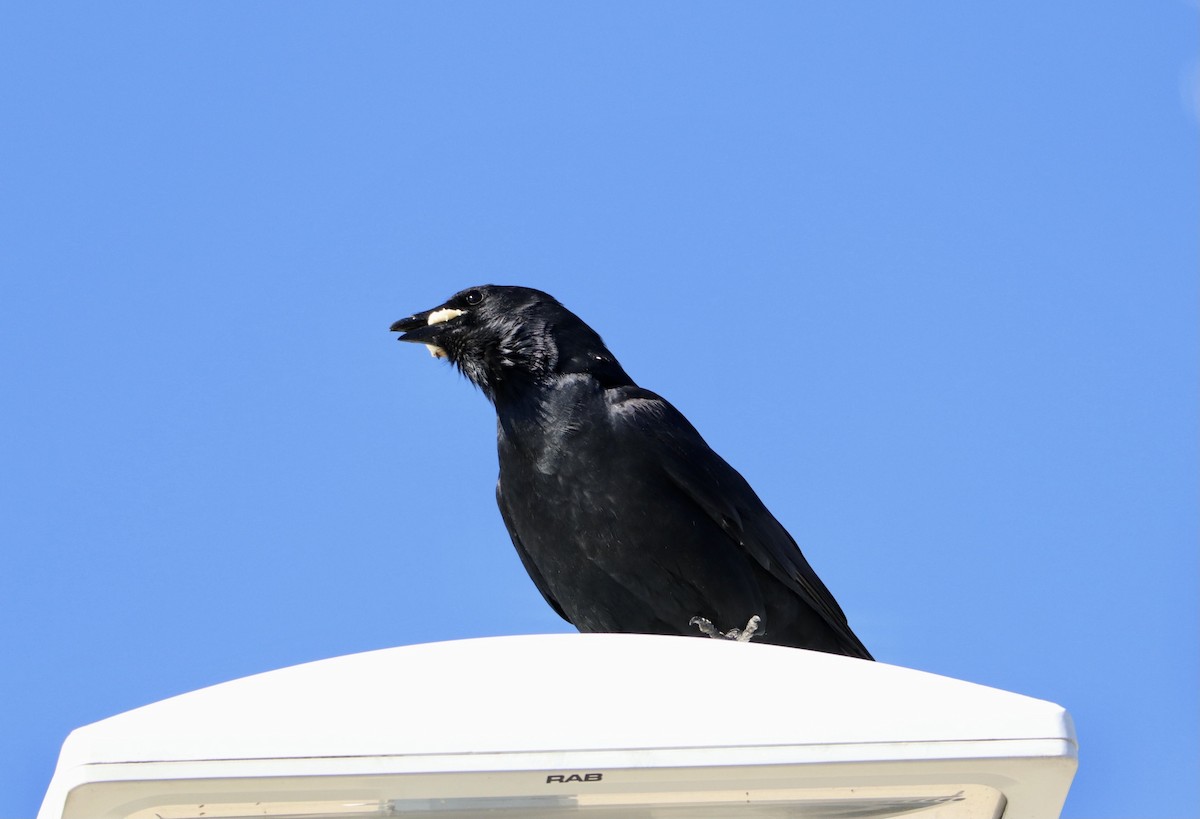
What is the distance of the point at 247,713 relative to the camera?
6.74 feet

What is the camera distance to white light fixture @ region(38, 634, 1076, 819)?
2029 millimetres

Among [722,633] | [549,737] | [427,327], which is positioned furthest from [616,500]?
[549,737]

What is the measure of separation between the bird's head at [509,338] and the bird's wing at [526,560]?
0.52 m

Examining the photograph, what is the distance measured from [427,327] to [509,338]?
0.43 m

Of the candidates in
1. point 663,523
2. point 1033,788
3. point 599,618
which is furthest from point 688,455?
point 1033,788

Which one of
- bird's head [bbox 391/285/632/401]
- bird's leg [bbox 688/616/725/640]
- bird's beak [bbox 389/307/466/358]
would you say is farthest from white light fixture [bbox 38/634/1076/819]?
bird's beak [bbox 389/307/466/358]

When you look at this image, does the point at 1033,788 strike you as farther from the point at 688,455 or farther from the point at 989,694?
the point at 688,455

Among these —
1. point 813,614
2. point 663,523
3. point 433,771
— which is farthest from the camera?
point 813,614

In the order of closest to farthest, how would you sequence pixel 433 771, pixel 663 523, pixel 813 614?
1. pixel 433 771
2. pixel 663 523
3. pixel 813 614

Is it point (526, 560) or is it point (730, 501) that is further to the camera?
point (526, 560)

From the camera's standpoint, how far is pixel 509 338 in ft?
20.3

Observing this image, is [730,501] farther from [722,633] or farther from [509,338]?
[509,338]

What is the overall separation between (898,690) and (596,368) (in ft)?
13.4

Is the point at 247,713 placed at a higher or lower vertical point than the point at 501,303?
lower
